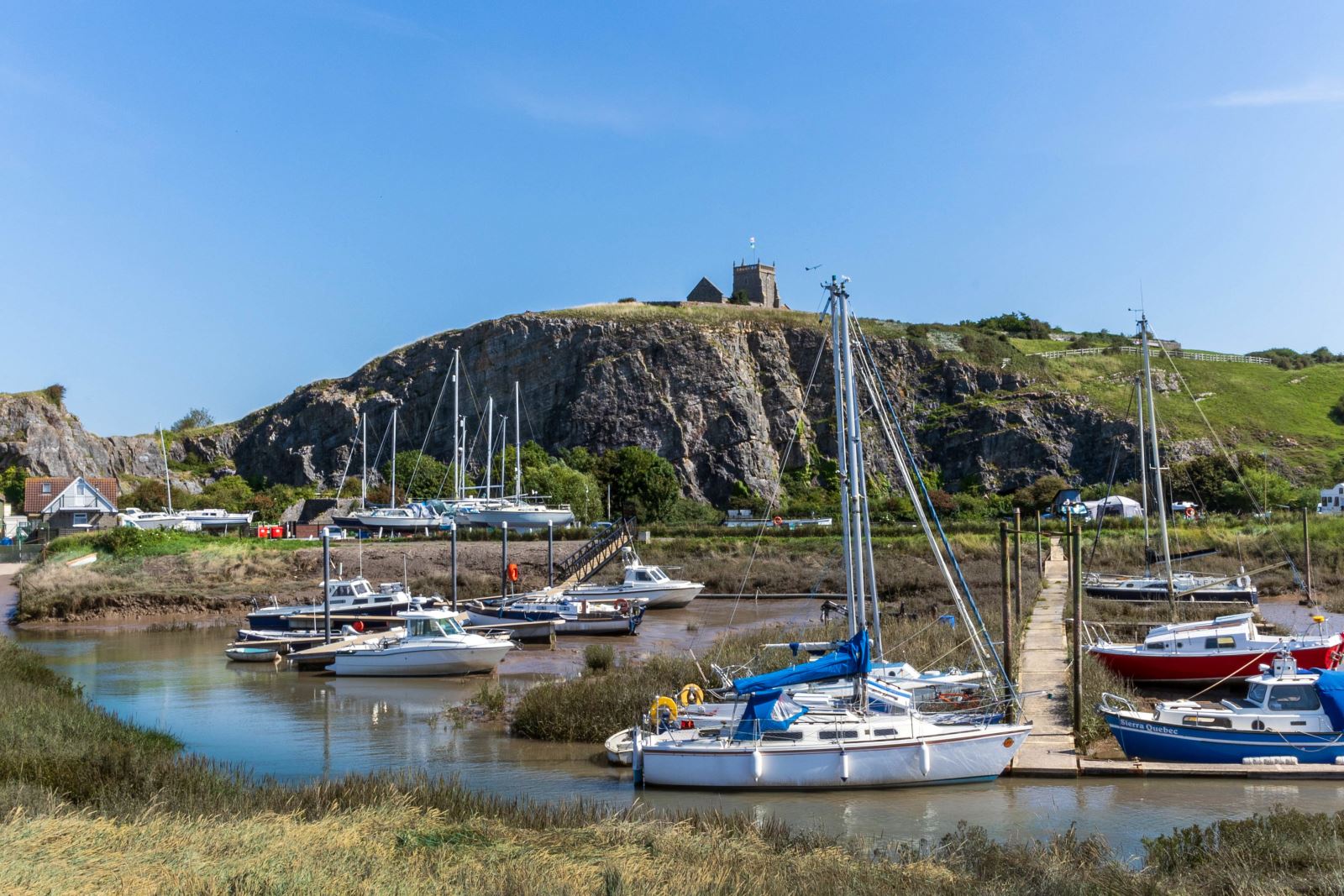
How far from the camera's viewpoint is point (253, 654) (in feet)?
123

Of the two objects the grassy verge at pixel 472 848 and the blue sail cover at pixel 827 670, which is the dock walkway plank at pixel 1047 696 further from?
the grassy verge at pixel 472 848

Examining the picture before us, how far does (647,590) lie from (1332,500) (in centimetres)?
5733

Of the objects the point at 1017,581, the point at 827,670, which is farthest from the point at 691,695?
the point at 1017,581

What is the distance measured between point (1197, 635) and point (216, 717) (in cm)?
2430

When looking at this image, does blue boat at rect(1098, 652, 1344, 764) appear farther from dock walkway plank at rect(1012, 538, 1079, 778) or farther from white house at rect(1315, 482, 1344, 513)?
white house at rect(1315, 482, 1344, 513)

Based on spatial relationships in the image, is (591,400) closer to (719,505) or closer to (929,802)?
(719,505)

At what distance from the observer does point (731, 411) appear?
118 m

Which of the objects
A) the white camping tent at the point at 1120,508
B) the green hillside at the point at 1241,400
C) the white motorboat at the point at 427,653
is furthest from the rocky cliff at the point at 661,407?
the white motorboat at the point at 427,653

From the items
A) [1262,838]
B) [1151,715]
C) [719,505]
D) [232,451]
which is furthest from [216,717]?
[232,451]

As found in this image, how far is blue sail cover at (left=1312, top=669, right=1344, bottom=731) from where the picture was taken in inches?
777

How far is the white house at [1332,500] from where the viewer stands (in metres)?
80.1

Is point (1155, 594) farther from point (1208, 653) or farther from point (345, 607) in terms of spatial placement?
point (345, 607)

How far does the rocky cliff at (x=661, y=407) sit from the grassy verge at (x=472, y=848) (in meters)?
96.7

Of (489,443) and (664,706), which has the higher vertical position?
(489,443)
